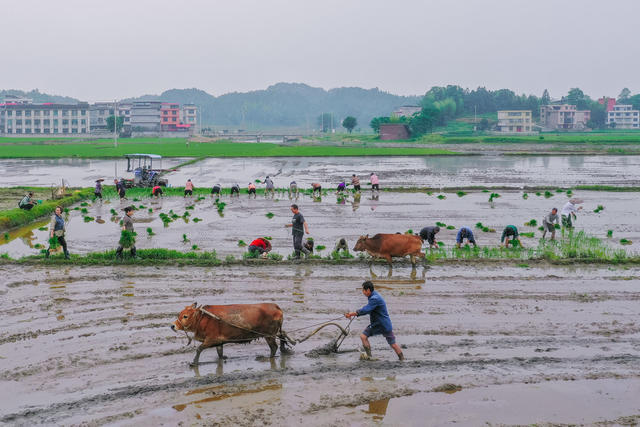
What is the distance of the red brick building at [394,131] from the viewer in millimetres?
117375

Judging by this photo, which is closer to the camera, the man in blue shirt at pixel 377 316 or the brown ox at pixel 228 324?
the brown ox at pixel 228 324

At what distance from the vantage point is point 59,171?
53719mm

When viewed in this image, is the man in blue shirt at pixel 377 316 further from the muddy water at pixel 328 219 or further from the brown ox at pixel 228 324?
the muddy water at pixel 328 219

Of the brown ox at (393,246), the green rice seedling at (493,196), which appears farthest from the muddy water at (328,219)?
the brown ox at (393,246)

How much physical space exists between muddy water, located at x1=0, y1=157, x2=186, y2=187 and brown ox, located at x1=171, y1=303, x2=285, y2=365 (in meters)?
34.8

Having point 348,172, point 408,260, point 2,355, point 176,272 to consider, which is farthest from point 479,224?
point 348,172

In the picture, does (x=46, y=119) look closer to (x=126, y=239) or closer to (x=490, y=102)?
(x=490, y=102)

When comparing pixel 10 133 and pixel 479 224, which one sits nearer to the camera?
pixel 479 224

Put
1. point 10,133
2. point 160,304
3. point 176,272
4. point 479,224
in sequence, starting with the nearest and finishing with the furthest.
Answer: point 160,304
point 176,272
point 479,224
point 10,133

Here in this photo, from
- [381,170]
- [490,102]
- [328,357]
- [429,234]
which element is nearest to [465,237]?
[429,234]

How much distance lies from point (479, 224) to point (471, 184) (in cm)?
1886

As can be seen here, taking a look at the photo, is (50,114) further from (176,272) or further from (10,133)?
(176,272)

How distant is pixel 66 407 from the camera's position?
29.1ft

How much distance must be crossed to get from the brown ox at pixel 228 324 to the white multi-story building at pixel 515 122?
14084cm
